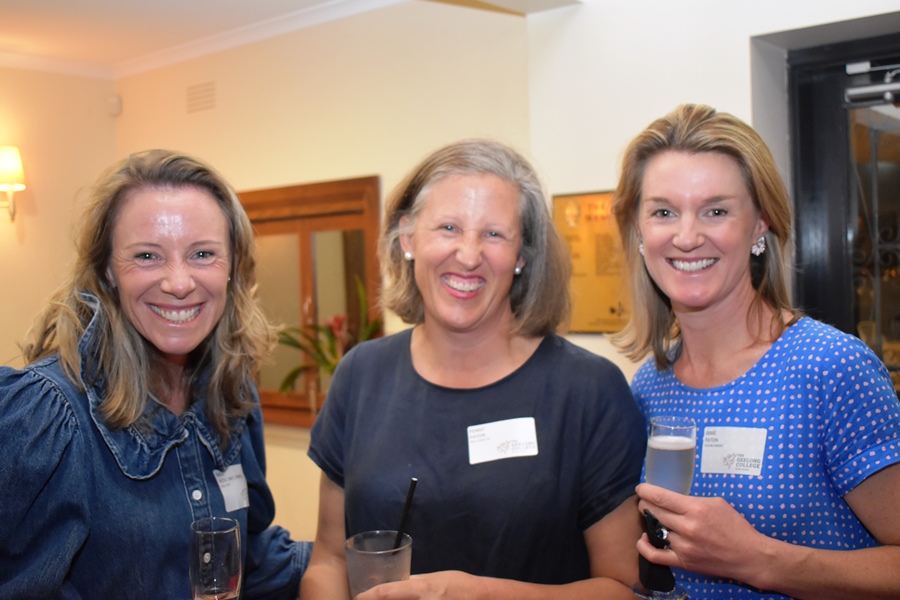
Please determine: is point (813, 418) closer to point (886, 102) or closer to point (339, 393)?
point (339, 393)

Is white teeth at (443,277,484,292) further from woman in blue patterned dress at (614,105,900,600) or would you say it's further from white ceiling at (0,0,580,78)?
white ceiling at (0,0,580,78)

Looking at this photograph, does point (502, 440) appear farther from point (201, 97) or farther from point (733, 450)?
point (201, 97)

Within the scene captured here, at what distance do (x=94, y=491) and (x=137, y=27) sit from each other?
4873 millimetres

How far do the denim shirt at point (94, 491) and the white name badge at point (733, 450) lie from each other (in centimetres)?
107

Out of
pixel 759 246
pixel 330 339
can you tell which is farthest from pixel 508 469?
pixel 330 339

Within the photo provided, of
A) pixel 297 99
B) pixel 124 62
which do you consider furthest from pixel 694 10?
pixel 124 62

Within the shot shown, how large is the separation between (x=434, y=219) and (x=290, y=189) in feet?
13.0

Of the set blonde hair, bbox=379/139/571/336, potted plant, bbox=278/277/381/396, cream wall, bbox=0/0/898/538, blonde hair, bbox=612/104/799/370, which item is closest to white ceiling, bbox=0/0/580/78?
cream wall, bbox=0/0/898/538

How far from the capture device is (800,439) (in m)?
1.66

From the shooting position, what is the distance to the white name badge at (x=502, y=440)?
1813 mm

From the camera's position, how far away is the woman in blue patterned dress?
158cm

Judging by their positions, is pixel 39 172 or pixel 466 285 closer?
pixel 466 285

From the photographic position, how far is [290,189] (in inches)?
224

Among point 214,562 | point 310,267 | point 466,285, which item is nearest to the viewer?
point 214,562
